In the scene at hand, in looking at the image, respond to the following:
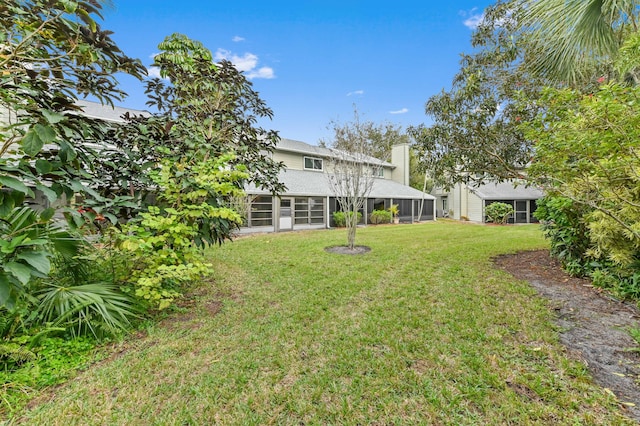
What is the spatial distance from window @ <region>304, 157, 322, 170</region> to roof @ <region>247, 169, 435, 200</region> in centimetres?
50

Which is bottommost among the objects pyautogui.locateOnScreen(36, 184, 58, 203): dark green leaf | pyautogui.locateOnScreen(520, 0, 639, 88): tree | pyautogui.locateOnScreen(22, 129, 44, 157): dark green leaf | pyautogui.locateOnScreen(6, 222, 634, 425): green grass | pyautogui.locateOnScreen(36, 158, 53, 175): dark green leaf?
pyautogui.locateOnScreen(6, 222, 634, 425): green grass

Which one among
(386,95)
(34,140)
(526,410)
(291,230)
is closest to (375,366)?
(526,410)

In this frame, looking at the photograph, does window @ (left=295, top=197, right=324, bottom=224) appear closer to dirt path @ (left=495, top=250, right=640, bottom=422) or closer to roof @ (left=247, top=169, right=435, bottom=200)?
roof @ (left=247, top=169, right=435, bottom=200)

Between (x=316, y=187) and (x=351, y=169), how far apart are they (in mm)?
7399

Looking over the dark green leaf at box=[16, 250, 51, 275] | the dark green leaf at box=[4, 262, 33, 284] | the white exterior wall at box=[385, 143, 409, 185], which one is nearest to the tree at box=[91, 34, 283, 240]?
the dark green leaf at box=[16, 250, 51, 275]

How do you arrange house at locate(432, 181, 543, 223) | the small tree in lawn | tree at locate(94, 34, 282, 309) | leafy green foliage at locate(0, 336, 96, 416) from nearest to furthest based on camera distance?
leafy green foliage at locate(0, 336, 96, 416) < tree at locate(94, 34, 282, 309) < the small tree in lawn < house at locate(432, 181, 543, 223)

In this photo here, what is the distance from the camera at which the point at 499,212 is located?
20.3m

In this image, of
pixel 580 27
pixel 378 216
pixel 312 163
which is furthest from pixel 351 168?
pixel 312 163

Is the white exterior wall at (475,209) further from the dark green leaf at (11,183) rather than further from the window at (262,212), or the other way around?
the dark green leaf at (11,183)

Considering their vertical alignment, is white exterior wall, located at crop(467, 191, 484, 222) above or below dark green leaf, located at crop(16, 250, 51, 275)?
above

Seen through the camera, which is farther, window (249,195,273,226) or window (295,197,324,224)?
window (295,197,324,224)

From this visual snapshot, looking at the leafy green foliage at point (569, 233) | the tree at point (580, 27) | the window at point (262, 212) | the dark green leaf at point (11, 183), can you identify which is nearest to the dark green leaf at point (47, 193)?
the dark green leaf at point (11, 183)

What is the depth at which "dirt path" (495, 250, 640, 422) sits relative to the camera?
8.56ft

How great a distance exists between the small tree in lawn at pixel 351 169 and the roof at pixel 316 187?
230 cm
